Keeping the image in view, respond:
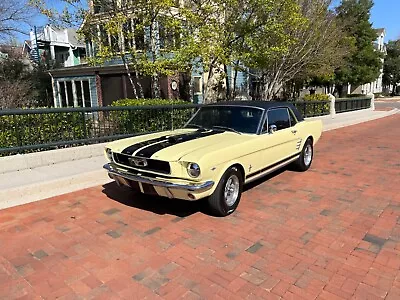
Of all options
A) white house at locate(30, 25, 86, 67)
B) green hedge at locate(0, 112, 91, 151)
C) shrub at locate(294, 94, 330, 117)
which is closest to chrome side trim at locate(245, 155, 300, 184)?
green hedge at locate(0, 112, 91, 151)

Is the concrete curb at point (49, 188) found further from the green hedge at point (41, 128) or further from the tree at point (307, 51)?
the tree at point (307, 51)

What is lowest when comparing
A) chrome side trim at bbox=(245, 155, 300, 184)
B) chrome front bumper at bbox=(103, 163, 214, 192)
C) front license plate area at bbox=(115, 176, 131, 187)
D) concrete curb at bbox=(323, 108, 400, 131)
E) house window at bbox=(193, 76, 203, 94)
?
concrete curb at bbox=(323, 108, 400, 131)

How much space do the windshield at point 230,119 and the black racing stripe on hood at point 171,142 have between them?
1.04 feet

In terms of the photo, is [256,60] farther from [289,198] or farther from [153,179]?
[153,179]

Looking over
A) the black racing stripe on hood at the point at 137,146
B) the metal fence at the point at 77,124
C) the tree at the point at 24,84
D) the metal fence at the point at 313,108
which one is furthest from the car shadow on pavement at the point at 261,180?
the tree at the point at 24,84

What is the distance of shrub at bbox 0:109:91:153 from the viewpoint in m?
6.14

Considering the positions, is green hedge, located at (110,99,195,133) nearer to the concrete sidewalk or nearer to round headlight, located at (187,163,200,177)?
the concrete sidewalk

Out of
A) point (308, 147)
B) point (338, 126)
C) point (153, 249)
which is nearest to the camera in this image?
point (153, 249)

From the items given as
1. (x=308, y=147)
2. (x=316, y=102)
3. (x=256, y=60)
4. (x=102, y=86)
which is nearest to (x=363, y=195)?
(x=308, y=147)

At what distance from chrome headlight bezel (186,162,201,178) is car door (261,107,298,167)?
4.95 feet

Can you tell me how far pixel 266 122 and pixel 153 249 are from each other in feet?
9.15

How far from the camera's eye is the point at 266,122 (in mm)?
5082

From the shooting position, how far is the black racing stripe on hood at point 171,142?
4048 mm

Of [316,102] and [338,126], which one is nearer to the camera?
[338,126]
